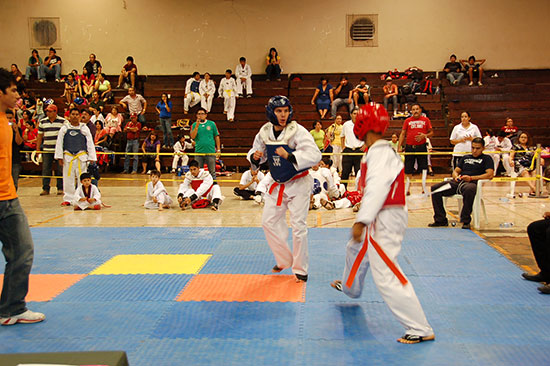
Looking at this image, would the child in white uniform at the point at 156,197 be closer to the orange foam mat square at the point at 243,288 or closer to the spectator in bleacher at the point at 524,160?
the orange foam mat square at the point at 243,288

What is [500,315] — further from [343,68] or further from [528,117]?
[343,68]

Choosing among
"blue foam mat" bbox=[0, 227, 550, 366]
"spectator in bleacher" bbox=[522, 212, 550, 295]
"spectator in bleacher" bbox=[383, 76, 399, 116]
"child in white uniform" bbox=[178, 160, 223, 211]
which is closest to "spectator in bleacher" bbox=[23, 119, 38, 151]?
"child in white uniform" bbox=[178, 160, 223, 211]

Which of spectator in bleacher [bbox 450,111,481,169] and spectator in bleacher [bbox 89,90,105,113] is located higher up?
spectator in bleacher [bbox 89,90,105,113]

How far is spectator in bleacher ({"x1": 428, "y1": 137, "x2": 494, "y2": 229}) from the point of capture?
751 centimetres

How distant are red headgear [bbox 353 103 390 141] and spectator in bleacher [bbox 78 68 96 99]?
51.8 feet

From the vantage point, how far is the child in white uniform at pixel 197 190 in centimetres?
945

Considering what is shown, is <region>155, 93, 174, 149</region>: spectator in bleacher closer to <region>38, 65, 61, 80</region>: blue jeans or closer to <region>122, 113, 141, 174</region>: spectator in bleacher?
<region>122, 113, 141, 174</region>: spectator in bleacher

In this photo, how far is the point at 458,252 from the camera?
6.16 metres

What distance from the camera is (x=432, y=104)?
17219 mm

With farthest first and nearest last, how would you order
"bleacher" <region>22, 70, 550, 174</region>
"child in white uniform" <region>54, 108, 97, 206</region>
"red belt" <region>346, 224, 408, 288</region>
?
"bleacher" <region>22, 70, 550, 174</region> → "child in white uniform" <region>54, 108, 97, 206</region> → "red belt" <region>346, 224, 408, 288</region>

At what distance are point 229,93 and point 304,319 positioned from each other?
13.5 metres

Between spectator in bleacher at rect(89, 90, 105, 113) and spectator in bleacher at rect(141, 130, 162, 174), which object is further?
spectator in bleacher at rect(89, 90, 105, 113)

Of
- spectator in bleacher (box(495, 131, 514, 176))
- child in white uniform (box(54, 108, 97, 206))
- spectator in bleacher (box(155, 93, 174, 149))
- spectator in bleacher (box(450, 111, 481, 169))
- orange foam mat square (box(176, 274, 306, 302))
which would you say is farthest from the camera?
spectator in bleacher (box(155, 93, 174, 149))

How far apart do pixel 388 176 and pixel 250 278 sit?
7.18 feet
